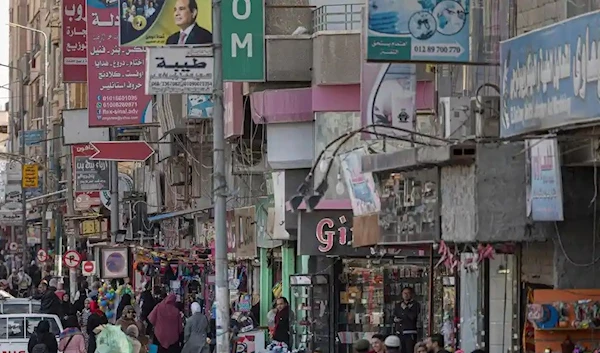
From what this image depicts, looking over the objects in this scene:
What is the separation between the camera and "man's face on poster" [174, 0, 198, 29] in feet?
83.0

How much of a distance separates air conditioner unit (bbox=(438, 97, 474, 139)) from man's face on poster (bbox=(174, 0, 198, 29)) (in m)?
6.74

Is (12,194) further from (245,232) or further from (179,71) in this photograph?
(179,71)

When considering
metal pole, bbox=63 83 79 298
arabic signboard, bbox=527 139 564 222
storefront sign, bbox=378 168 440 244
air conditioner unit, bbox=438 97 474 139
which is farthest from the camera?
metal pole, bbox=63 83 79 298

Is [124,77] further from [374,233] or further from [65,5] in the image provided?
[374,233]

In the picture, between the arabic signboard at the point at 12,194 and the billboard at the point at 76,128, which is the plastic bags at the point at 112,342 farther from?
the arabic signboard at the point at 12,194

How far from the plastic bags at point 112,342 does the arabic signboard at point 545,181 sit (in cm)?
872

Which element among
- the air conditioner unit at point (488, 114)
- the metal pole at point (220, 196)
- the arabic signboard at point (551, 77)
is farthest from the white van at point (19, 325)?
the arabic signboard at point (551, 77)

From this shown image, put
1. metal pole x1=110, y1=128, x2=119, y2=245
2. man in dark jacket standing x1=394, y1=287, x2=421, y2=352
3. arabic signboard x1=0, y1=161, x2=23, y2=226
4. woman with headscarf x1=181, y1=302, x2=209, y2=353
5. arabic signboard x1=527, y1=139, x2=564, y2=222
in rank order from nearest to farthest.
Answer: arabic signboard x1=527, y1=139, x2=564, y2=222 < man in dark jacket standing x1=394, y1=287, x2=421, y2=352 < woman with headscarf x1=181, y1=302, x2=209, y2=353 < metal pole x1=110, y1=128, x2=119, y2=245 < arabic signboard x1=0, y1=161, x2=23, y2=226

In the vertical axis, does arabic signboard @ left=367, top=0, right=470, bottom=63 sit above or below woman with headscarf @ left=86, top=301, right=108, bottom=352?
above

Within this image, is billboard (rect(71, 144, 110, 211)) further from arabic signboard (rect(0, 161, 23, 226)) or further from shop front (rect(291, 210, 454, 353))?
arabic signboard (rect(0, 161, 23, 226))

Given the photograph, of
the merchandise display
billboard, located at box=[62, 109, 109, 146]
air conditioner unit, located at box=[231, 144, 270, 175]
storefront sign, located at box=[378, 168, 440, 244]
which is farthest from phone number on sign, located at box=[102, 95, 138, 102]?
storefront sign, located at box=[378, 168, 440, 244]

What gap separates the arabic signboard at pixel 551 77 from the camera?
14.9 metres

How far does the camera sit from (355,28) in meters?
27.2

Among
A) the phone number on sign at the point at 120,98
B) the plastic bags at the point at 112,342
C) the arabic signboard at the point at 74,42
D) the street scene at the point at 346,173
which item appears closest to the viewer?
the street scene at the point at 346,173
